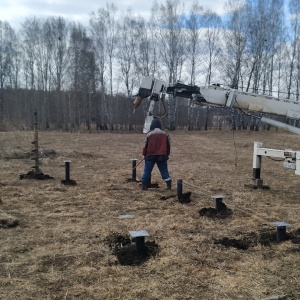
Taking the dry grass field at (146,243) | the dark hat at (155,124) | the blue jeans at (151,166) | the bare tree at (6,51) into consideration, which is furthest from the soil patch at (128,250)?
the bare tree at (6,51)

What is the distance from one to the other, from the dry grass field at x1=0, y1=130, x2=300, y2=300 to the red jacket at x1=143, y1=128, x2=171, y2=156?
1.03 meters

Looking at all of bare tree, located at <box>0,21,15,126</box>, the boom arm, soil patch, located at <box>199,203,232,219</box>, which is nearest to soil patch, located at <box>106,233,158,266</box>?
soil patch, located at <box>199,203,232,219</box>

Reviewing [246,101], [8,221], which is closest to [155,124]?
[246,101]

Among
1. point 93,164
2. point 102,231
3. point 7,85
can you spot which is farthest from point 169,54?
point 102,231

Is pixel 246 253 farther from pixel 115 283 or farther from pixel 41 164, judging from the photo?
pixel 41 164

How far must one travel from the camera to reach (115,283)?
421cm

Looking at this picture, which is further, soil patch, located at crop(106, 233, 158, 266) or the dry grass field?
soil patch, located at crop(106, 233, 158, 266)

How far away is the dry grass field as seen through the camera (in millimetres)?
4156

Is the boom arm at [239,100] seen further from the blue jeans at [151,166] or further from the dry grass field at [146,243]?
the dry grass field at [146,243]

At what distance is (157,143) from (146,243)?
4.56m

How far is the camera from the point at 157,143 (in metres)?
9.77

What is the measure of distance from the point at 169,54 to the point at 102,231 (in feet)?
138

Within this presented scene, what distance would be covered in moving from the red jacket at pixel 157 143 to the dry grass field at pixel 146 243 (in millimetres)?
1035

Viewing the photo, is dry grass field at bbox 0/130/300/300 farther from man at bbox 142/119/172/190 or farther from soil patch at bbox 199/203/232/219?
man at bbox 142/119/172/190
